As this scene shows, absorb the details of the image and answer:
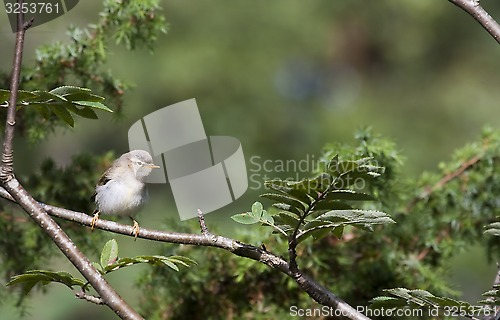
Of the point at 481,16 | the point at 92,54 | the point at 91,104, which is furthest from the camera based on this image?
the point at 92,54

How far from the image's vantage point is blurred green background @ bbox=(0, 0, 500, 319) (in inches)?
238

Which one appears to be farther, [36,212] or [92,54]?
[92,54]

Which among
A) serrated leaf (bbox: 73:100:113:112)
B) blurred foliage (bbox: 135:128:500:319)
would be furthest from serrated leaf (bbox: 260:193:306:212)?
blurred foliage (bbox: 135:128:500:319)

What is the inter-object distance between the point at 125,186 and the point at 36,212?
1.15 m

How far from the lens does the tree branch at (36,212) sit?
4.09ft

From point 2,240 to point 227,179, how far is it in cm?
75

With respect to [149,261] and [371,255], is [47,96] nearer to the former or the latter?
[149,261]

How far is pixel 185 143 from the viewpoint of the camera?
2.72 m

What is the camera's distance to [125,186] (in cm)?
246

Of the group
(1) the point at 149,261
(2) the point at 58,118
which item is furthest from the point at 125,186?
(1) the point at 149,261

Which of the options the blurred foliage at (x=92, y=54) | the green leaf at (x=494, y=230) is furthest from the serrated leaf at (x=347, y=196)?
the blurred foliage at (x=92, y=54)

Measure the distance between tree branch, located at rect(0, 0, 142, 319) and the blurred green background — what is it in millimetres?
3550

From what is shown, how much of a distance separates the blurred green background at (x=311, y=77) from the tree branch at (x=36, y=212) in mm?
Answer: 3550

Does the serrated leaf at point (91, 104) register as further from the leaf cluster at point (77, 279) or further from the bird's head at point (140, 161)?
the bird's head at point (140, 161)
